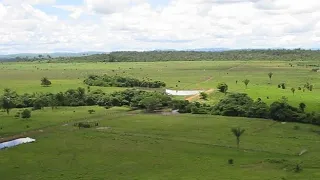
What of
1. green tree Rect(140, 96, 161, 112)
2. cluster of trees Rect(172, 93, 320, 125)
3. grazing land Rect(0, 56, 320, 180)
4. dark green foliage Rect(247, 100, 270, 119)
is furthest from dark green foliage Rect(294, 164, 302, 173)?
green tree Rect(140, 96, 161, 112)

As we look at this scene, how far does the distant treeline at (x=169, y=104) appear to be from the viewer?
302ft

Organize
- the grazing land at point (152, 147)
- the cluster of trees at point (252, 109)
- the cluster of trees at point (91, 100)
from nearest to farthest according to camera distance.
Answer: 1. the grazing land at point (152, 147)
2. the cluster of trees at point (252, 109)
3. the cluster of trees at point (91, 100)

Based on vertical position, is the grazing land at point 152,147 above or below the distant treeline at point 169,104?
below

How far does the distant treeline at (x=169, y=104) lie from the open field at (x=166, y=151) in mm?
4550

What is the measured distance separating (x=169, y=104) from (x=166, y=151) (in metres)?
46.4

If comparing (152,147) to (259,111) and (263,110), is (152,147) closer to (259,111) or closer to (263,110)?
(259,111)

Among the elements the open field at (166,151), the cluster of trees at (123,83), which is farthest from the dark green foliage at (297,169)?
the cluster of trees at (123,83)

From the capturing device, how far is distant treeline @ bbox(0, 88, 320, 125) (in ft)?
302

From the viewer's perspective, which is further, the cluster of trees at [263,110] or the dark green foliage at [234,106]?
the dark green foliage at [234,106]

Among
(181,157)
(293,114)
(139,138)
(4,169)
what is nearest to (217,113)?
(293,114)

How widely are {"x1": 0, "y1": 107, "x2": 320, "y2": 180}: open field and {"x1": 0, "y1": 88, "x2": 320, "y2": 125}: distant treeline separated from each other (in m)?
4.55

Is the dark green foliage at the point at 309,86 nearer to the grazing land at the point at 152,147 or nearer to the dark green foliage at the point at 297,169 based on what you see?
the grazing land at the point at 152,147

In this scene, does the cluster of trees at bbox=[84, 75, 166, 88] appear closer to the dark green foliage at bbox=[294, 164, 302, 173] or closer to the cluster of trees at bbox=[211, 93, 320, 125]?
the cluster of trees at bbox=[211, 93, 320, 125]

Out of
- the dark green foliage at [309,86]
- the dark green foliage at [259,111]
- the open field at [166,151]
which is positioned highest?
the dark green foliage at [309,86]
